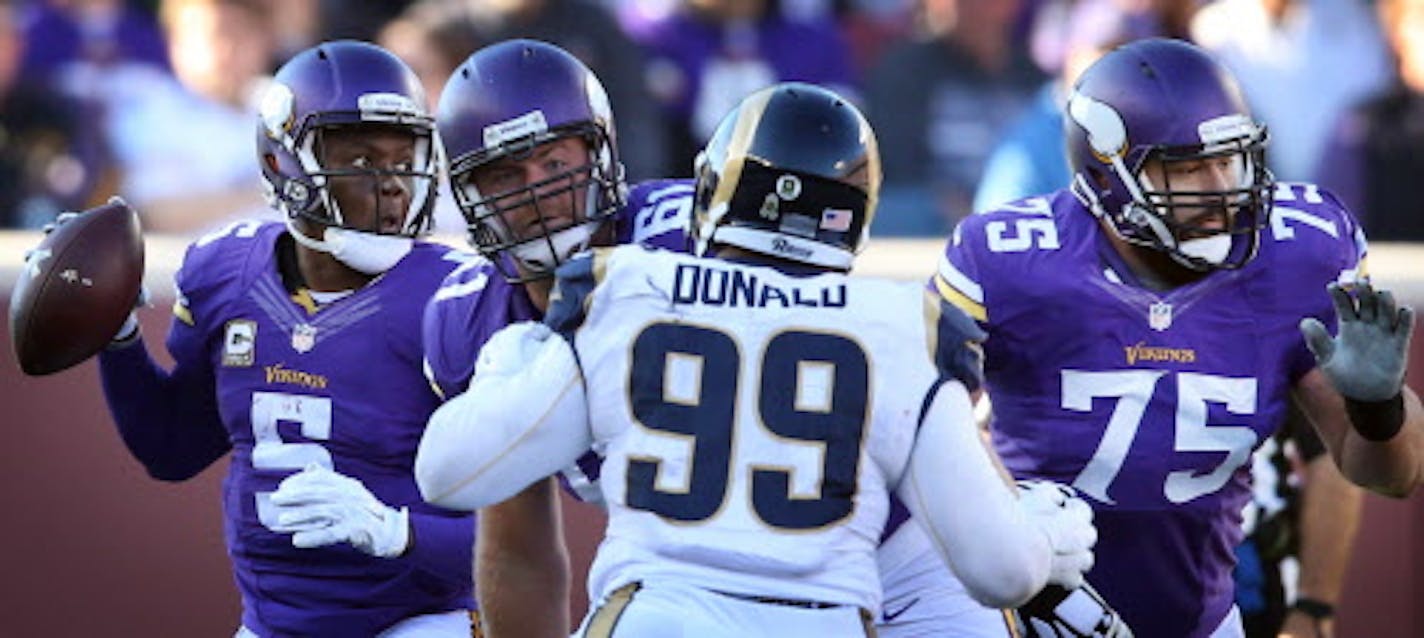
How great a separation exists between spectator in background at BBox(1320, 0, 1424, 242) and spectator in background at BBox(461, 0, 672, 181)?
2.39 m

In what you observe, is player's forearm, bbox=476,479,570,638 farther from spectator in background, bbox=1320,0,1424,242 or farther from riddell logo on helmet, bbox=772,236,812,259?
spectator in background, bbox=1320,0,1424,242

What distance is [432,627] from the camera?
494 centimetres

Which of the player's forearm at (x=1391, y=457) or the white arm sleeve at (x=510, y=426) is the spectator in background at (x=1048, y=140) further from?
the white arm sleeve at (x=510, y=426)

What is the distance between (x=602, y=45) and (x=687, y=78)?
556 mm

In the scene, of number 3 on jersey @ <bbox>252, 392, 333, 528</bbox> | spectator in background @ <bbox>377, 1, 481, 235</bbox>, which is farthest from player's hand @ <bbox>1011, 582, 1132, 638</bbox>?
spectator in background @ <bbox>377, 1, 481, 235</bbox>

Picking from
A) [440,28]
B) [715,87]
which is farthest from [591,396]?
[715,87]

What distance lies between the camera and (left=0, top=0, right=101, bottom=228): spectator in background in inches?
359

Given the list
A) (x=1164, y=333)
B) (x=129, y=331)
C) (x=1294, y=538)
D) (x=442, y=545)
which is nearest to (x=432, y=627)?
(x=442, y=545)

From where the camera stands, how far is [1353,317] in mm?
4367

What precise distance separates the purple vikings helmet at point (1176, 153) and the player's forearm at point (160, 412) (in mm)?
1748

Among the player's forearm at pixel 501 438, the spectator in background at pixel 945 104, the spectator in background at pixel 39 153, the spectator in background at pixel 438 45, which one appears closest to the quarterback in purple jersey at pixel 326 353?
the player's forearm at pixel 501 438

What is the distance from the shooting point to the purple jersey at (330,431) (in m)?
4.92

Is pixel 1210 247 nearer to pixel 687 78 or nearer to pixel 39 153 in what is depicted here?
pixel 687 78

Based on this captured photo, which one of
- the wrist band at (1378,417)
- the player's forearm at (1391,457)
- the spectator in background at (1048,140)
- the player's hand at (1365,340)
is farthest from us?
the spectator in background at (1048,140)
